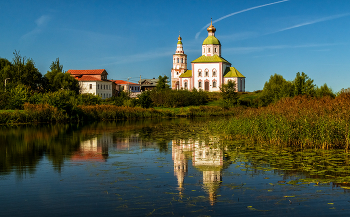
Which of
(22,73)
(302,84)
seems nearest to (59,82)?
(22,73)

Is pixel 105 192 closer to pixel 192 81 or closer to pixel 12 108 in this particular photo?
pixel 12 108

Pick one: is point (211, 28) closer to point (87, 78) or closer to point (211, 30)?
point (211, 30)

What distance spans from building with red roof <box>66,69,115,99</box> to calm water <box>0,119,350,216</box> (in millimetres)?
75765

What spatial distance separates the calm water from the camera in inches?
297

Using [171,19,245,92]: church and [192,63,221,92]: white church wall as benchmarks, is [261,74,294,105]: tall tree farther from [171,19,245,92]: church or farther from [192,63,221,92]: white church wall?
[192,63,221,92]: white church wall

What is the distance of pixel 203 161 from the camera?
13477 mm

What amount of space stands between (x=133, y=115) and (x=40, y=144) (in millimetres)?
31057

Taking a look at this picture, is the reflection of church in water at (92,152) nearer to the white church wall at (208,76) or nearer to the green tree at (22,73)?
the green tree at (22,73)

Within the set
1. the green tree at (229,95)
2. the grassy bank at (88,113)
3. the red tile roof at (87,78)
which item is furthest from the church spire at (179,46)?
the grassy bank at (88,113)

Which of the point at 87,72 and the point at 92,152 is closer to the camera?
the point at 92,152

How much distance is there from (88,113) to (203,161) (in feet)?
111

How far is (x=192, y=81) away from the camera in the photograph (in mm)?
89750

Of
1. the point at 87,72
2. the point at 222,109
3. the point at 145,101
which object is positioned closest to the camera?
the point at 222,109

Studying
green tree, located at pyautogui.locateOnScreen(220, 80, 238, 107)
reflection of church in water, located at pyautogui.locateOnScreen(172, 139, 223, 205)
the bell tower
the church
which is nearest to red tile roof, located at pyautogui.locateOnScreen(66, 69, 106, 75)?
the bell tower
